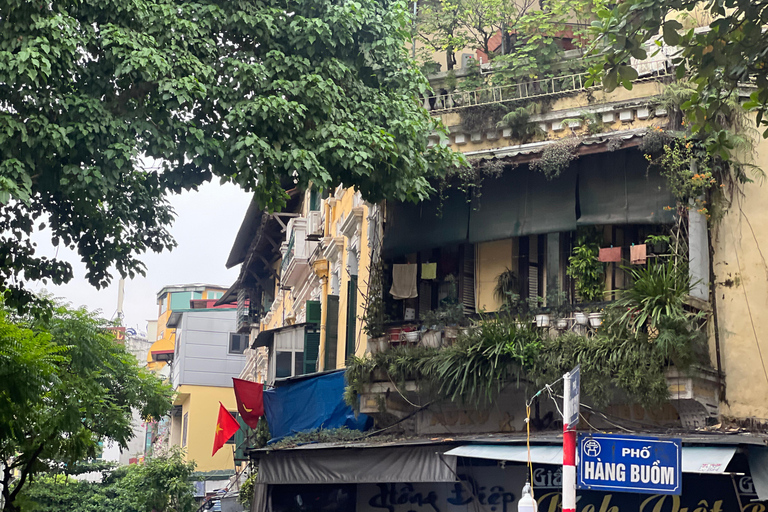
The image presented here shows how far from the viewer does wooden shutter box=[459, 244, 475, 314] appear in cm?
1444

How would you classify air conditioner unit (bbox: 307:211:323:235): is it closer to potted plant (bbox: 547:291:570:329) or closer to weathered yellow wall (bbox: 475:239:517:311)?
weathered yellow wall (bbox: 475:239:517:311)

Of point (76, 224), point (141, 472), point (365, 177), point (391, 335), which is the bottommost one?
point (141, 472)

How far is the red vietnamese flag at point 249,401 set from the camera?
60.2 feet

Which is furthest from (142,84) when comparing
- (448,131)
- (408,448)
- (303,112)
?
(408,448)

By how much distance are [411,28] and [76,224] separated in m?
6.99

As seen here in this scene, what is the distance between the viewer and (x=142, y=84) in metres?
10.9

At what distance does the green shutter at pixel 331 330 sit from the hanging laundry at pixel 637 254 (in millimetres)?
8689

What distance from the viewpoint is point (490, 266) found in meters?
14.4

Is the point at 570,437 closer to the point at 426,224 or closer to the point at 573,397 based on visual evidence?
the point at 573,397

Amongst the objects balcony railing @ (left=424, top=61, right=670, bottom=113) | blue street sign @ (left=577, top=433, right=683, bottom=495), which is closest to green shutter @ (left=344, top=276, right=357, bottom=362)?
balcony railing @ (left=424, top=61, right=670, bottom=113)

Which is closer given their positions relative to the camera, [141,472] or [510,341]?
[510,341]

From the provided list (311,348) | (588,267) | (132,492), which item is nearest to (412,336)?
(588,267)

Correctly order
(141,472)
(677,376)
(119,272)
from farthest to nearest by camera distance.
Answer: (141,472) → (119,272) → (677,376)

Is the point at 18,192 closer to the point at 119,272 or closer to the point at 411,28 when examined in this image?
the point at 119,272
